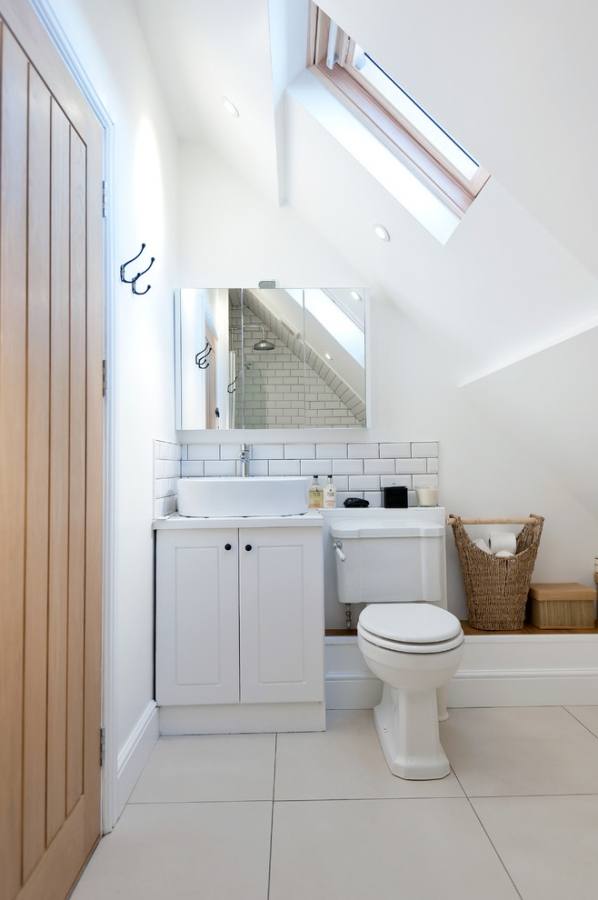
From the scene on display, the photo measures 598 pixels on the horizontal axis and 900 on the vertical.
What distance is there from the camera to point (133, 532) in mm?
2029

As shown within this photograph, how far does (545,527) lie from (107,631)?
2.13m

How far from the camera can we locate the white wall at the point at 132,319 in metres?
1.80

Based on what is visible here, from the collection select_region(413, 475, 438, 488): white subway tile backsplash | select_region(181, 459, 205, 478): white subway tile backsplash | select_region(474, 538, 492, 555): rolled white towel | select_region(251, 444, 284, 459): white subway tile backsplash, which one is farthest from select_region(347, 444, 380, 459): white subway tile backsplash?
select_region(181, 459, 205, 478): white subway tile backsplash

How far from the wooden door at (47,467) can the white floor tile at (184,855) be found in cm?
9

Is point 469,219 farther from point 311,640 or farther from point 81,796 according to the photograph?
point 81,796

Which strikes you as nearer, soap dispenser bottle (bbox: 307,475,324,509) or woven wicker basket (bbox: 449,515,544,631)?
woven wicker basket (bbox: 449,515,544,631)

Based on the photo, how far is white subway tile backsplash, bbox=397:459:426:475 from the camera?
2.93 m

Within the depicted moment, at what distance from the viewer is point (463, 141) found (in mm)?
1556

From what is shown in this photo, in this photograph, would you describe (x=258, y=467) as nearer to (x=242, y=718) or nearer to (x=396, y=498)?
(x=396, y=498)

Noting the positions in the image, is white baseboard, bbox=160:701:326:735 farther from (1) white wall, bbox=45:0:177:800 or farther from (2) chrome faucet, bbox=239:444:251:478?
(2) chrome faucet, bbox=239:444:251:478

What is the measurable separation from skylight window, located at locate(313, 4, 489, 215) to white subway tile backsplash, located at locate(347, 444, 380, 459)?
49.3 inches

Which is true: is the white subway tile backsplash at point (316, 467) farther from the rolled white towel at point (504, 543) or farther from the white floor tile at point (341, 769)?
the white floor tile at point (341, 769)

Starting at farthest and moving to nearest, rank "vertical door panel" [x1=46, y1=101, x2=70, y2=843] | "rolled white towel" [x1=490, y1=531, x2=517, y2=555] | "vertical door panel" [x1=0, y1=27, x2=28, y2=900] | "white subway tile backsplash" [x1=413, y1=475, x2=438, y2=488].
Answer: "white subway tile backsplash" [x1=413, y1=475, x2=438, y2=488]
"rolled white towel" [x1=490, y1=531, x2=517, y2=555]
"vertical door panel" [x1=46, y1=101, x2=70, y2=843]
"vertical door panel" [x1=0, y1=27, x2=28, y2=900]

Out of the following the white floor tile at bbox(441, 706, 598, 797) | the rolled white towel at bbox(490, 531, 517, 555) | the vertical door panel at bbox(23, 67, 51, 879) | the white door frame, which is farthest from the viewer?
the rolled white towel at bbox(490, 531, 517, 555)
